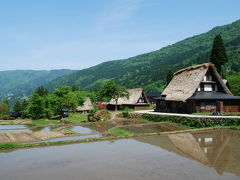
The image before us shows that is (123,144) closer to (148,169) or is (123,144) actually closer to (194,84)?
(148,169)

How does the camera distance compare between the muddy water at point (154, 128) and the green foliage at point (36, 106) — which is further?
the green foliage at point (36, 106)

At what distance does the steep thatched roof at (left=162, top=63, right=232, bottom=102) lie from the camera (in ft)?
116

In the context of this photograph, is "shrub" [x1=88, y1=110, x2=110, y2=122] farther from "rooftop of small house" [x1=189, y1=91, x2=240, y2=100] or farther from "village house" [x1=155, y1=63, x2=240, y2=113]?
"rooftop of small house" [x1=189, y1=91, x2=240, y2=100]

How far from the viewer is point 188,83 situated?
3744cm

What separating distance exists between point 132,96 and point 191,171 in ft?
158

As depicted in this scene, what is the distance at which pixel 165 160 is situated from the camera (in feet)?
45.4

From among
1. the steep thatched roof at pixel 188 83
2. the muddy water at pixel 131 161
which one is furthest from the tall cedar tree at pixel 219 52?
the muddy water at pixel 131 161

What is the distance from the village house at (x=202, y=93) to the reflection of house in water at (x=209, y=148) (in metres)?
13.7

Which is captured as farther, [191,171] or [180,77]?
[180,77]

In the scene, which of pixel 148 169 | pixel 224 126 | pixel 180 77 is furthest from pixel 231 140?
pixel 180 77

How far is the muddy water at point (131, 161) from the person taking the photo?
11375 millimetres

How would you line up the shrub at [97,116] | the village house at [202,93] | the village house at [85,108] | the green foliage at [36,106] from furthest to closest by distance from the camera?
the village house at [85,108], the green foliage at [36,106], the shrub at [97,116], the village house at [202,93]

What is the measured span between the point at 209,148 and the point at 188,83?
22287 mm

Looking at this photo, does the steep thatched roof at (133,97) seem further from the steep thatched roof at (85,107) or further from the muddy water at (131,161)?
the muddy water at (131,161)
